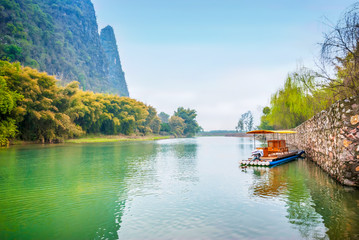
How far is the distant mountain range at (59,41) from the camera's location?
76.7 m

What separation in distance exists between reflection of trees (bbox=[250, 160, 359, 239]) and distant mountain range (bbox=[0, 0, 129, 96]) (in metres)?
57.3

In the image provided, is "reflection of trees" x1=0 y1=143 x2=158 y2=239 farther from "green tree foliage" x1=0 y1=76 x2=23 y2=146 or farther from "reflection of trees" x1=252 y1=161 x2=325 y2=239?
"green tree foliage" x1=0 y1=76 x2=23 y2=146

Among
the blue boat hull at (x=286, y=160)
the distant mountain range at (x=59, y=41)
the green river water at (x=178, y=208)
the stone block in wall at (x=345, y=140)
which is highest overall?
the distant mountain range at (x=59, y=41)

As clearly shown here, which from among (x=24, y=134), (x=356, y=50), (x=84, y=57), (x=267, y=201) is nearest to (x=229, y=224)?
(x=267, y=201)

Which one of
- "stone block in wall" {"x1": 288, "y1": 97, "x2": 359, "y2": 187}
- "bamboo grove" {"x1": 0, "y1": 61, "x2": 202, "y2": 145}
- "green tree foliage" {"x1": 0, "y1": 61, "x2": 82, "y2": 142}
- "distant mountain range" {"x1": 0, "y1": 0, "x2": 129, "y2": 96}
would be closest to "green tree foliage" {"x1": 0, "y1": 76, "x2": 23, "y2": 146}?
"bamboo grove" {"x1": 0, "y1": 61, "x2": 202, "y2": 145}

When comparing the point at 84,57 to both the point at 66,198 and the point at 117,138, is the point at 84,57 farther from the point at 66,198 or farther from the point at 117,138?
the point at 66,198

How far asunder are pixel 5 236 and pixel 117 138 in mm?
49905

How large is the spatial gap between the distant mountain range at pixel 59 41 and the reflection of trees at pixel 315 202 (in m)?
57.3

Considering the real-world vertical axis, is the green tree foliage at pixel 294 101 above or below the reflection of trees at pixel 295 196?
above

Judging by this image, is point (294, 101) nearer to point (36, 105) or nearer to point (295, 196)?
point (295, 196)

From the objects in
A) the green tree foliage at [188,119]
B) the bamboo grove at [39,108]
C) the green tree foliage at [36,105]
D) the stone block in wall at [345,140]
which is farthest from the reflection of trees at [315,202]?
the green tree foliage at [188,119]

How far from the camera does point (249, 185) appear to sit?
9078 millimetres

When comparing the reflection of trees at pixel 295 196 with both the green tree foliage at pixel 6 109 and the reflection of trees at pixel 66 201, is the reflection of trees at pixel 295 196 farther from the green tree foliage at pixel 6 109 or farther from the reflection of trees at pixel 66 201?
the green tree foliage at pixel 6 109

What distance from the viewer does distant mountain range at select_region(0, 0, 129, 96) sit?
76.7 metres
